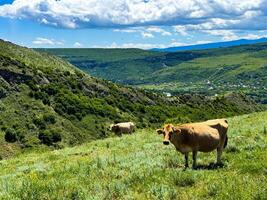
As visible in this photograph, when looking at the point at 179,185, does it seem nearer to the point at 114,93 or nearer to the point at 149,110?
the point at 149,110

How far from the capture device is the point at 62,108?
294ft

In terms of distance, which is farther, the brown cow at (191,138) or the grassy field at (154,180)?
the brown cow at (191,138)

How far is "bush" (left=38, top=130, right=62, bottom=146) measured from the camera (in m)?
70.1

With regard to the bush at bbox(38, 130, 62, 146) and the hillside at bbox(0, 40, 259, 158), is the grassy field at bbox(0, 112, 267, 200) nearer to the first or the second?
the hillside at bbox(0, 40, 259, 158)

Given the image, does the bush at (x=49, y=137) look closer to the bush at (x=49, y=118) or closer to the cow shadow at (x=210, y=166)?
the bush at (x=49, y=118)

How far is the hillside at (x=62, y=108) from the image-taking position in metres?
71.9

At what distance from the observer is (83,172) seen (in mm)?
15070

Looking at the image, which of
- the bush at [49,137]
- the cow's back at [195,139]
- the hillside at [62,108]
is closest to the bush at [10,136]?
the hillside at [62,108]

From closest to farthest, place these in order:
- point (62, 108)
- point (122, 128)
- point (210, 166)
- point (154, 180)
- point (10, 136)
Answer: point (154, 180), point (210, 166), point (122, 128), point (10, 136), point (62, 108)

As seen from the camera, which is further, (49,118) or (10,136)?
(49,118)

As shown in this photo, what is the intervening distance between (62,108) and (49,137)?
19.6 meters

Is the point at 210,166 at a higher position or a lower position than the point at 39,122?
higher

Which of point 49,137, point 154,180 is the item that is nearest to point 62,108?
point 49,137

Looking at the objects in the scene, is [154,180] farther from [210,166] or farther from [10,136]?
[10,136]
